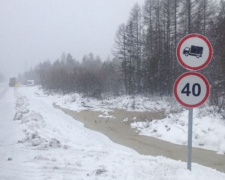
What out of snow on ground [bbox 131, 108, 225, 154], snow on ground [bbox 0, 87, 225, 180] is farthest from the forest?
snow on ground [bbox 0, 87, 225, 180]

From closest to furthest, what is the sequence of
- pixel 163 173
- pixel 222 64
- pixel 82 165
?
1. pixel 163 173
2. pixel 82 165
3. pixel 222 64

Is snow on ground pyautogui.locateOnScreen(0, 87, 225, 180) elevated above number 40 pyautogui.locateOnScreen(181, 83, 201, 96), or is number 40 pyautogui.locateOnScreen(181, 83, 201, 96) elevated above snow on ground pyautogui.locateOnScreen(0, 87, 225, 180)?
number 40 pyautogui.locateOnScreen(181, 83, 201, 96)

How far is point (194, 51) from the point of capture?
5.32 meters

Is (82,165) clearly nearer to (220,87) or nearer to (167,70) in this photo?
(220,87)

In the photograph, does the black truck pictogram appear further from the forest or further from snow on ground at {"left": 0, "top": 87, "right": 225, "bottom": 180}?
the forest

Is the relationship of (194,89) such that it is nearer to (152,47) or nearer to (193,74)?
(193,74)

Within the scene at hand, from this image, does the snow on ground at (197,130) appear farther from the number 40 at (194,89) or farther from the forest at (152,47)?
the forest at (152,47)

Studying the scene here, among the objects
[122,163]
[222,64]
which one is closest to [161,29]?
[222,64]

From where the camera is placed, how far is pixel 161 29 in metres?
38.3

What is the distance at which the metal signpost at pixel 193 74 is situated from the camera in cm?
524

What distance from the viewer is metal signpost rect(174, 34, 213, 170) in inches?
206

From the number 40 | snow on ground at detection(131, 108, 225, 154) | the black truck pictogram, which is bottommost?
→ snow on ground at detection(131, 108, 225, 154)

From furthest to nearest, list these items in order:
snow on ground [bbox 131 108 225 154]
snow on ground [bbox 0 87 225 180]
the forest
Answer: the forest, snow on ground [bbox 131 108 225 154], snow on ground [bbox 0 87 225 180]

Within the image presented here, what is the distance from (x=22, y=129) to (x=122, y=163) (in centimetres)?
613
